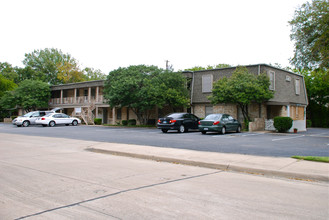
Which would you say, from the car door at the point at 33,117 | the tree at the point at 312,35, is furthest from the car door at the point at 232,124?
the car door at the point at 33,117

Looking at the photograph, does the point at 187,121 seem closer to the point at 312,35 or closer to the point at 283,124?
the point at 283,124

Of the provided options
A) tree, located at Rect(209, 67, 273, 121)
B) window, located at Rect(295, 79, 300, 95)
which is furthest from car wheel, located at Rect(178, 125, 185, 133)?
window, located at Rect(295, 79, 300, 95)

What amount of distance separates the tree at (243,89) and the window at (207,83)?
3.59 m

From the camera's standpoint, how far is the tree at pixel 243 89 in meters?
22.8

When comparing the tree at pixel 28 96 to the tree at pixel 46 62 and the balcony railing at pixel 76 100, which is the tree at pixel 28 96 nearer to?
the balcony railing at pixel 76 100

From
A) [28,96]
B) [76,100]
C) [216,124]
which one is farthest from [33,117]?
[216,124]

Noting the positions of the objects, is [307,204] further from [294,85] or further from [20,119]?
[20,119]

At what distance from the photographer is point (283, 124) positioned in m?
22.6

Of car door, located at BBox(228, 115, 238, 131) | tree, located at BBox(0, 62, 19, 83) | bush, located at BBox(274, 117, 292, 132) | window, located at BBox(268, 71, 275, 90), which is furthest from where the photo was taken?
tree, located at BBox(0, 62, 19, 83)

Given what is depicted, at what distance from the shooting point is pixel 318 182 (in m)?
7.06

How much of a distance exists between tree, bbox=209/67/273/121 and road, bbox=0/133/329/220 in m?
15.5

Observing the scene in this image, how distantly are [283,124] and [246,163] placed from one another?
15.3 metres

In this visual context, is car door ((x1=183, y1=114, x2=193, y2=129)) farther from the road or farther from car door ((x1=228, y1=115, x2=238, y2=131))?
the road

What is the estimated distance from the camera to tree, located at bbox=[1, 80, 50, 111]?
42062mm
